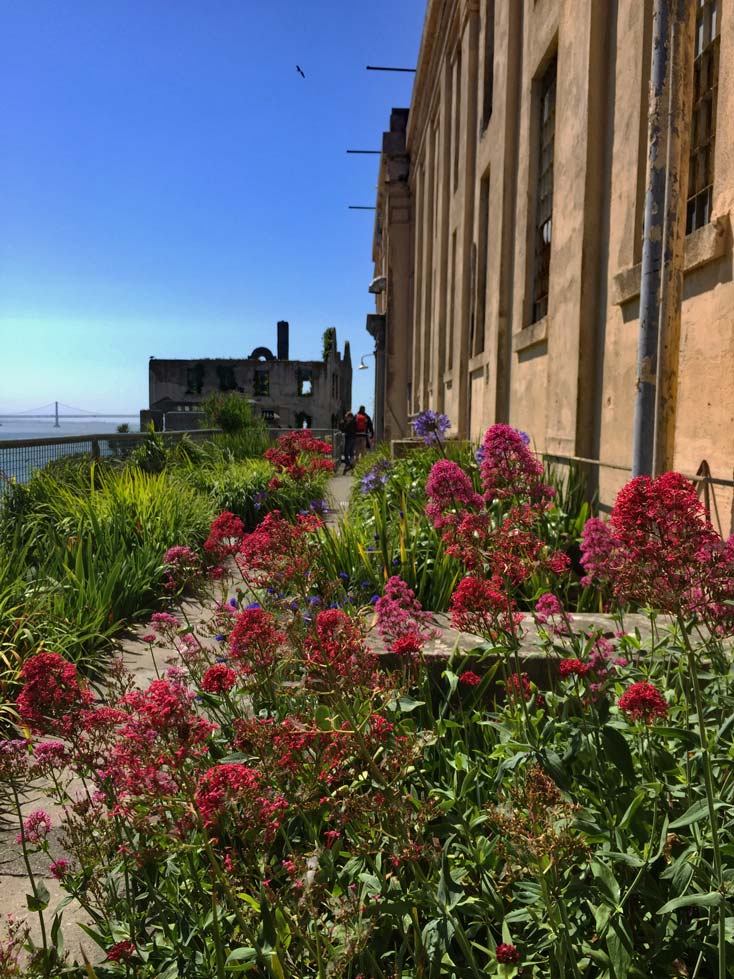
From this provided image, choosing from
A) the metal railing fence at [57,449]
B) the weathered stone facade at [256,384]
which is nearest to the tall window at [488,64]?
the metal railing fence at [57,449]

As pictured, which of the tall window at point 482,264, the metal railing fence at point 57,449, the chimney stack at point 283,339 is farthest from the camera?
the chimney stack at point 283,339

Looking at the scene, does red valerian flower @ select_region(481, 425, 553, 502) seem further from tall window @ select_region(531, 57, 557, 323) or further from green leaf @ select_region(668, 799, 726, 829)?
tall window @ select_region(531, 57, 557, 323)

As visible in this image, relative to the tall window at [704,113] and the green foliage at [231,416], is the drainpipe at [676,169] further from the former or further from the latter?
the green foliage at [231,416]

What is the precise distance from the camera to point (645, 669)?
99.0 inches

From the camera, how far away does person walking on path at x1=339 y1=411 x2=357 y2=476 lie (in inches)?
949

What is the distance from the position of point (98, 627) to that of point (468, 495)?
3559 mm

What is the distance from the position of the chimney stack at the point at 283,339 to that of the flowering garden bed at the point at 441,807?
6154 cm

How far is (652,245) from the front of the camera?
3.90 metres

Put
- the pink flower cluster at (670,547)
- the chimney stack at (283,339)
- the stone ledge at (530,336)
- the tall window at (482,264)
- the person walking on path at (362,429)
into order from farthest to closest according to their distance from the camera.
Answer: the chimney stack at (283,339), the person walking on path at (362,429), the tall window at (482,264), the stone ledge at (530,336), the pink flower cluster at (670,547)

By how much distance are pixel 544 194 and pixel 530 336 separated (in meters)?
1.66

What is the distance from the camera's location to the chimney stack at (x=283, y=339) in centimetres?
6247

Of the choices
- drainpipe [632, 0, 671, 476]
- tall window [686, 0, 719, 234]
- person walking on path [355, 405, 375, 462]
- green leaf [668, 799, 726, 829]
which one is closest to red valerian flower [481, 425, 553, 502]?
green leaf [668, 799, 726, 829]

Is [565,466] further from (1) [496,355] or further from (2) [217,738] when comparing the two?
(2) [217,738]

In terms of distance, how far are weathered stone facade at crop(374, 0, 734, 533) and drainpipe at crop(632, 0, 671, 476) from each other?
0.21 m
